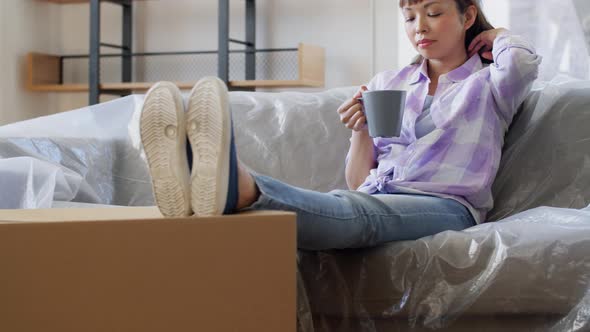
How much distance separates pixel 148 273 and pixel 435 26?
0.85m

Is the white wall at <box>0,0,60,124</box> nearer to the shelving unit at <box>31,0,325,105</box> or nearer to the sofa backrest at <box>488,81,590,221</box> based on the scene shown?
the shelving unit at <box>31,0,325,105</box>

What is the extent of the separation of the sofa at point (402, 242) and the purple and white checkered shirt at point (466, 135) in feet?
0.33

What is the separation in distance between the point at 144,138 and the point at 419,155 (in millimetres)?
637

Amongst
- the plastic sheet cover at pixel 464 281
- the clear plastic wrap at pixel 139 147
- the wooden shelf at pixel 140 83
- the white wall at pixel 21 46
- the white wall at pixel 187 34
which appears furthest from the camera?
the white wall at pixel 21 46

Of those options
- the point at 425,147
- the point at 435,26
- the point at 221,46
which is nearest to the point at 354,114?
the point at 425,147

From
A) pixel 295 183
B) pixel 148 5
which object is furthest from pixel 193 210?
pixel 148 5

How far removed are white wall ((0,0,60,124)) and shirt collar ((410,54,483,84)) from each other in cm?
307

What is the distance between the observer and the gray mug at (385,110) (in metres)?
1.25

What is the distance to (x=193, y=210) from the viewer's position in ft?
3.22

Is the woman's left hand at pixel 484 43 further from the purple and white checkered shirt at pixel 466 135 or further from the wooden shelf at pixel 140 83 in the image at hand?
the wooden shelf at pixel 140 83

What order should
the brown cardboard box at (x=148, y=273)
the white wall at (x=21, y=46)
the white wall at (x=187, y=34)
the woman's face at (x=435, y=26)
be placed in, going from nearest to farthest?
the brown cardboard box at (x=148, y=273) → the woman's face at (x=435, y=26) → the white wall at (x=187, y=34) → the white wall at (x=21, y=46)

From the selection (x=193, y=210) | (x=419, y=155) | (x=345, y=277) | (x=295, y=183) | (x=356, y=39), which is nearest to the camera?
(x=193, y=210)

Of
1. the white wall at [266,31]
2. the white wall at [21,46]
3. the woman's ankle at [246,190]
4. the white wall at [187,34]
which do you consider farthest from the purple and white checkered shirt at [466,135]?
the white wall at [21,46]

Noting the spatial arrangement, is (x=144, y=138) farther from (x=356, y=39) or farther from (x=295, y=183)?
(x=356, y=39)
